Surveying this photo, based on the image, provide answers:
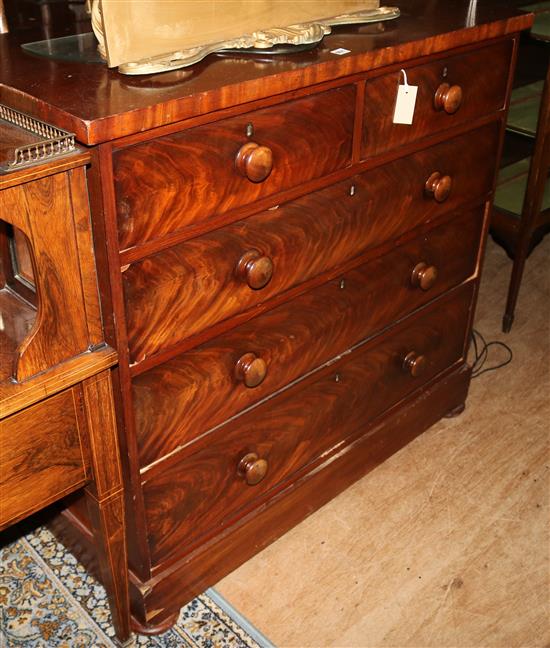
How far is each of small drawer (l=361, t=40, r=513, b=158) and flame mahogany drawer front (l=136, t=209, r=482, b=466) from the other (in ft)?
0.87

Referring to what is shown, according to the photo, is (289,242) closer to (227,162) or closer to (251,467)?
(227,162)

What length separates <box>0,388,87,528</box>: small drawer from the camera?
117cm

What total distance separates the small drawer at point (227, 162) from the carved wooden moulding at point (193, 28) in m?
0.12

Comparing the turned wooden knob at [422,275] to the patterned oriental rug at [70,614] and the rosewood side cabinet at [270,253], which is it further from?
the patterned oriental rug at [70,614]

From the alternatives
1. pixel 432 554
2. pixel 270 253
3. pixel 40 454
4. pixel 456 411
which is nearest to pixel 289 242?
pixel 270 253

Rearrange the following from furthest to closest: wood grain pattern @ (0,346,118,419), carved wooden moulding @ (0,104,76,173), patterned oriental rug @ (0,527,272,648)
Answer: patterned oriental rug @ (0,527,272,648)
wood grain pattern @ (0,346,118,419)
carved wooden moulding @ (0,104,76,173)

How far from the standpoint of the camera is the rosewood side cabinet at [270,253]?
1.18 metres

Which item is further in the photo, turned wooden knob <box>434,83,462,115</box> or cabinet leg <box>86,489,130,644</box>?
turned wooden knob <box>434,83,462,115</box>

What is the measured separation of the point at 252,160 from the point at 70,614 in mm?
1019

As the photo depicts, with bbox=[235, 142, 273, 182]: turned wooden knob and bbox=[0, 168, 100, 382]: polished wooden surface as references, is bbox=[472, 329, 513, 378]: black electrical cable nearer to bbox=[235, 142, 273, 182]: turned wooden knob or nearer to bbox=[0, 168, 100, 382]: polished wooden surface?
bbox=[235, 142, 273, 182]: turned wooden knob

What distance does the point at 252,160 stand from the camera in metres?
1.25

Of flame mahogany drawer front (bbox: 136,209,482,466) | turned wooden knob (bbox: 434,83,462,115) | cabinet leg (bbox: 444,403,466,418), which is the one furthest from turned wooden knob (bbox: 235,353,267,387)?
cabinet leg (bbox: 444,403,466,418)

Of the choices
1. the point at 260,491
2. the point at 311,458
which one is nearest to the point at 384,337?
the point at 311,458

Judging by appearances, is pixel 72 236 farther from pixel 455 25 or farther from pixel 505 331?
pixel 505 331
